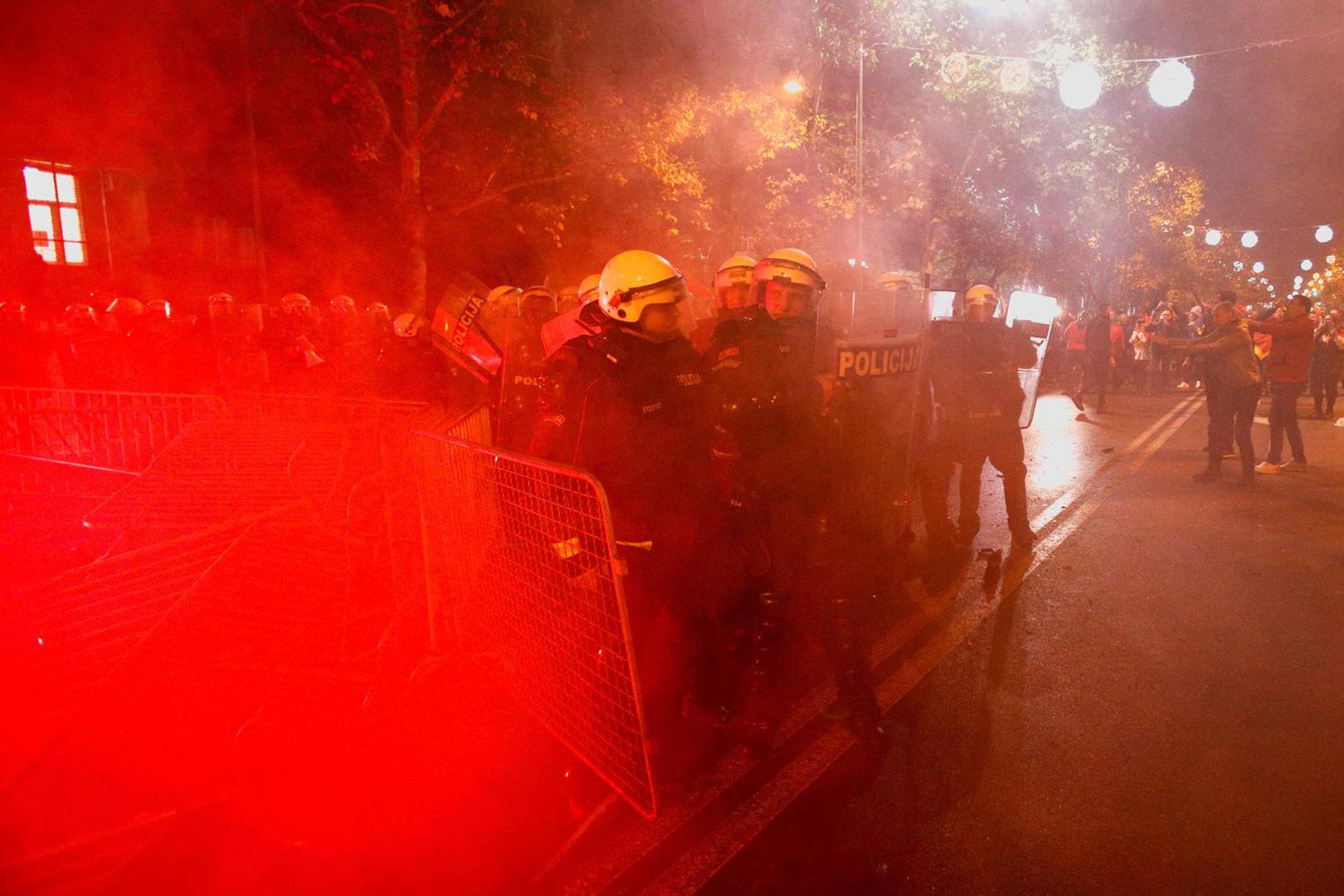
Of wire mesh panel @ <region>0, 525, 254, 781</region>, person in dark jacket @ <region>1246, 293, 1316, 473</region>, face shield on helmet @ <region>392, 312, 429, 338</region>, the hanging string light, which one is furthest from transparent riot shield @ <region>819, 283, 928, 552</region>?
the hanging string light

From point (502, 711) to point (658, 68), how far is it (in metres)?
15.3

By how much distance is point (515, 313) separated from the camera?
21.0 ft

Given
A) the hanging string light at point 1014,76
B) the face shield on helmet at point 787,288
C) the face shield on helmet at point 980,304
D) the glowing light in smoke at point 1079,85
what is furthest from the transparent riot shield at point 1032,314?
the hanging string light at point 1014,76

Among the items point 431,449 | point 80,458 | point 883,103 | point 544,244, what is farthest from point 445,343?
point 883,103

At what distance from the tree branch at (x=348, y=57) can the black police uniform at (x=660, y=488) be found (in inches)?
464

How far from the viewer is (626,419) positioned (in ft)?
10.7

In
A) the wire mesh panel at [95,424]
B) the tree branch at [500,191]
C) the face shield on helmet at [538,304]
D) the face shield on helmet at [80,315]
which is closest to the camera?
the wire mesh panel at [95,424]

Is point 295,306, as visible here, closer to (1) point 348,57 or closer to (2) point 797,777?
(1) point 348,57

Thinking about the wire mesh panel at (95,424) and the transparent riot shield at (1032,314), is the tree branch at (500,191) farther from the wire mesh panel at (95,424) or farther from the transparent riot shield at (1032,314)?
the transparent riot shield at (1032,314)

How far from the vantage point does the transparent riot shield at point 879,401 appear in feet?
15.9

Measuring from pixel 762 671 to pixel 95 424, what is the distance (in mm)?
5505

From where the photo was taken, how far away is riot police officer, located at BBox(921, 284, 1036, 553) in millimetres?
6184

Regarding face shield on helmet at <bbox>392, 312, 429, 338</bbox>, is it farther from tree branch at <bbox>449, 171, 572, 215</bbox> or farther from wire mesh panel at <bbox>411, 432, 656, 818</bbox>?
tree branch at <bbox>449, 171, 572, 215</bbox>

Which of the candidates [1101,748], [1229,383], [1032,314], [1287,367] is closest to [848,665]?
[1101,748]
